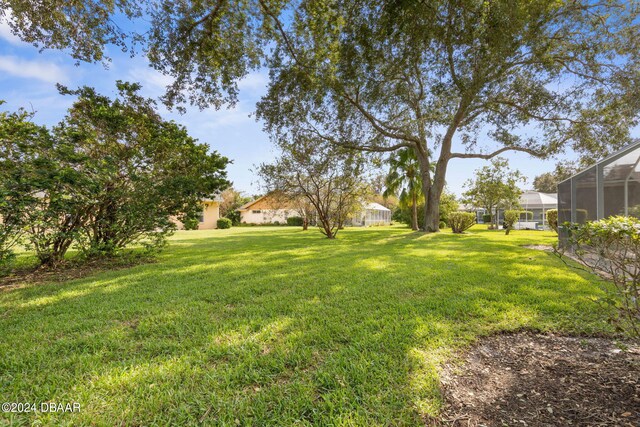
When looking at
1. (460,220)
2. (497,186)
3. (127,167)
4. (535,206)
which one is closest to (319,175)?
(127,167)

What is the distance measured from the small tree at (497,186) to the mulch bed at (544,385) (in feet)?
68.6

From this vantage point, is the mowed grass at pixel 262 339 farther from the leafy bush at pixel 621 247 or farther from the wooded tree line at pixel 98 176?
the wooded tree line at pixel 98 176

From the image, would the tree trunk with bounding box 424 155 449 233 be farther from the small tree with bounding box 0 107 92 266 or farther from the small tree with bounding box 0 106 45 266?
the small tree with bounding box 0 106 45 266

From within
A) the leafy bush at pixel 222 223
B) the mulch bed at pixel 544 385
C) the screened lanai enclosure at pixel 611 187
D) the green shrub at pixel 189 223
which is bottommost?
the mulch bed at pixel 544 385

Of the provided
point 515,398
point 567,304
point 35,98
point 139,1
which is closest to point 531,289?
point 567,304

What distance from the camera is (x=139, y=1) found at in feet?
18.5

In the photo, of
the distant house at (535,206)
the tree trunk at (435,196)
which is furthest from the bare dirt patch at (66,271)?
the distant house at (535,206)

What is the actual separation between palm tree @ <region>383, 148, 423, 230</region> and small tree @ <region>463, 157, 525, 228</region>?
4.71 metres

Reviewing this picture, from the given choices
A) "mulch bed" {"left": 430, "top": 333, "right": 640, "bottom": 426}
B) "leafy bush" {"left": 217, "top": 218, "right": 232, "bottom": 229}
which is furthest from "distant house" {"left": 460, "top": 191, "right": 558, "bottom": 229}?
"mulch bed" {"left": 430, "top": 333, "right": 640, "bottom": 426}

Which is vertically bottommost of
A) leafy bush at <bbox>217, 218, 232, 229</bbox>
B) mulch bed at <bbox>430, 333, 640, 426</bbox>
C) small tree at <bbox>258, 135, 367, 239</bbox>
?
mulch bed at <bbox>430, 333, 640, 426</bbox>

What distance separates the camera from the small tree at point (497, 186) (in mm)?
20094

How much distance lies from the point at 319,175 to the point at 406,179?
39.1 ft

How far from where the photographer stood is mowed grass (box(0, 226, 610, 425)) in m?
1.71

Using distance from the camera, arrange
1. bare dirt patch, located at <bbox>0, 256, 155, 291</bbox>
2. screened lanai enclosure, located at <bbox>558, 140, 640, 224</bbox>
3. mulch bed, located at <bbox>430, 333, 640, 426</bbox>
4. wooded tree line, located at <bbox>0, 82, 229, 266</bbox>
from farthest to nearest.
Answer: bare dirt patch, located at <bbox>0, 256, 155, 291</bbox>, screened lanai enclosure, located at <bbox>558, 140, 640, 224</bbox>, wooded tree line, located at <bbox>0, 82, 229, 266</bbox>, mulch bed, located at <bbox>430, 333, 640, 426</bbox>
